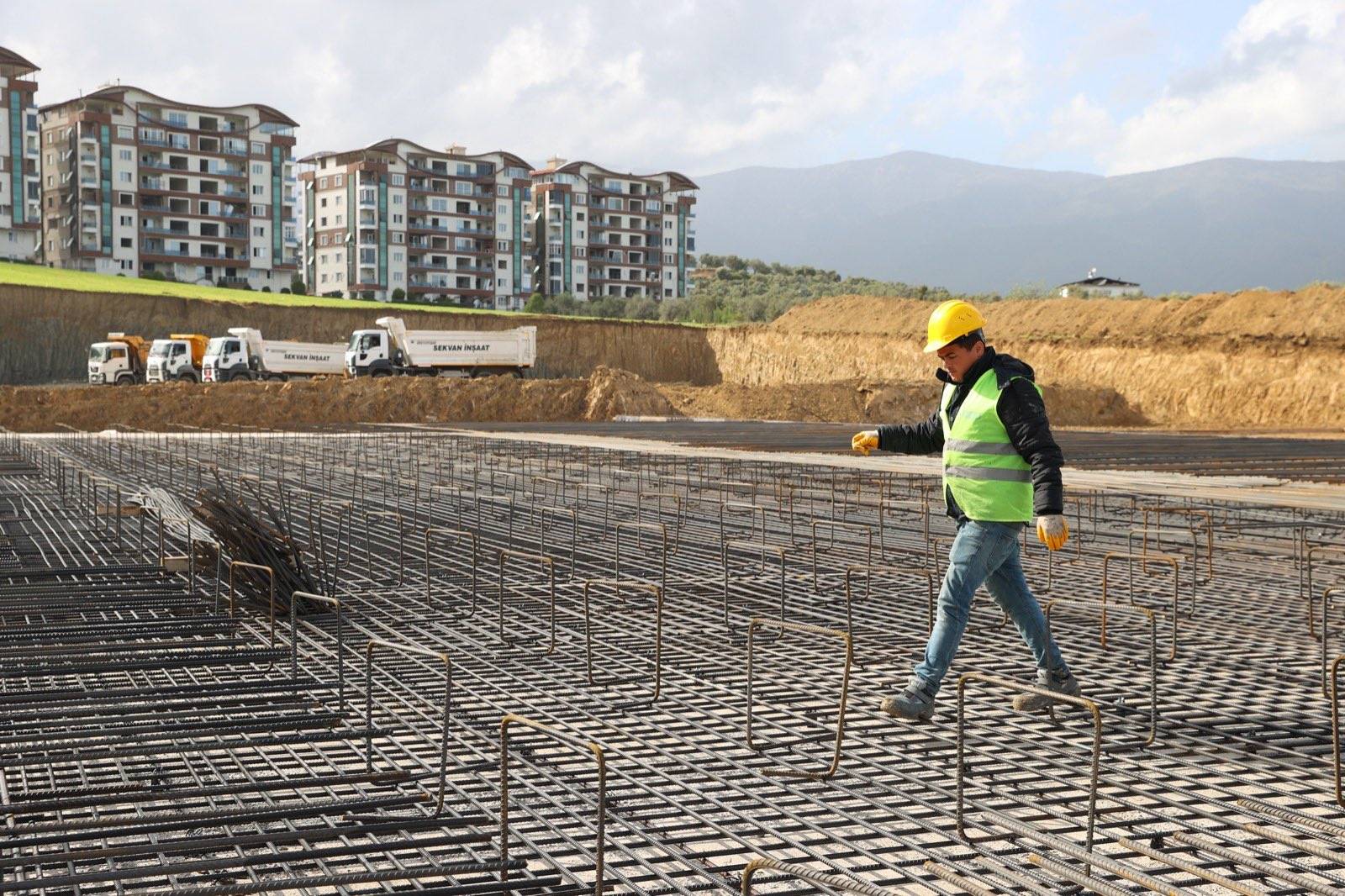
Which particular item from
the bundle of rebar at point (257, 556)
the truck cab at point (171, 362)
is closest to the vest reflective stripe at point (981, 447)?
the bundle of rebar at point (257, 556)

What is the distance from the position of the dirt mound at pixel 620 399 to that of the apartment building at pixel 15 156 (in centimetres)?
4530

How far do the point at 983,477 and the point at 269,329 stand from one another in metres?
43.2

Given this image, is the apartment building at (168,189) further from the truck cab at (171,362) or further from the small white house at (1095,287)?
the small white house at (1095,287)

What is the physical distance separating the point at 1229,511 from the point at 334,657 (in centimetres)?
856

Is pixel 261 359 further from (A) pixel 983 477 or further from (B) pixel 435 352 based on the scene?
(A) pixel 983 477

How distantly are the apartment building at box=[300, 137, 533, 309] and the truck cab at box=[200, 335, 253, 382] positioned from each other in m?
42.0

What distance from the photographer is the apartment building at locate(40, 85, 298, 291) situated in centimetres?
6506

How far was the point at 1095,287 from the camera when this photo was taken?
181ft

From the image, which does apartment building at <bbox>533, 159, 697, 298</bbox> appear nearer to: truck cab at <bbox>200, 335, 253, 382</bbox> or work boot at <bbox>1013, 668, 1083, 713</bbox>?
truck cab at <bbox>200, 335, 253, 382</bbox>

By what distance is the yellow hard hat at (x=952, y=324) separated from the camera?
13.8 ft

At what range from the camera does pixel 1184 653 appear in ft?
18.2

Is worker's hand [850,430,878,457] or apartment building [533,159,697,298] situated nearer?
worker's hand [850,430,878,457]

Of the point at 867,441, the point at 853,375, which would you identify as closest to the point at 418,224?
the point at 853,375

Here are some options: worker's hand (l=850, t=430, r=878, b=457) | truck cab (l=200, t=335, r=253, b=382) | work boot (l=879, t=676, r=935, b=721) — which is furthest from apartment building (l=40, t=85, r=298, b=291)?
work boot (l=879, t=676, r=935, b=721)
